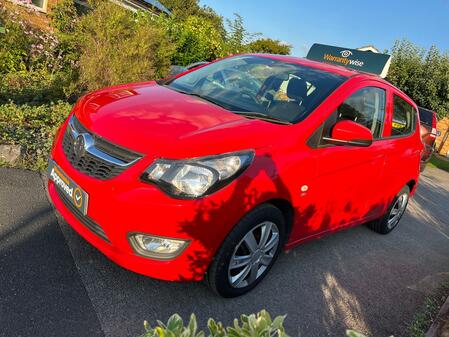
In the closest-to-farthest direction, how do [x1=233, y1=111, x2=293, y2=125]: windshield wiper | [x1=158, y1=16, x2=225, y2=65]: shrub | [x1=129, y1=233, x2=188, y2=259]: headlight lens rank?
1. [x1=129, y1=233, x2=188, y2=259]: headlight lens
2. [x1=233, y1=111, x2=293, y2=125]: windshield wiper
3. [x1=158, y1=16, x2=225, y2=65]: shrub

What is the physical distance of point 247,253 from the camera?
311 cm

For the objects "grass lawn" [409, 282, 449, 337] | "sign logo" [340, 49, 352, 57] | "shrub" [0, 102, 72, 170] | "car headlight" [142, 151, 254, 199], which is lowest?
"shrub" [0, 102, 72, 170]

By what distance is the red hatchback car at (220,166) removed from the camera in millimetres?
2631

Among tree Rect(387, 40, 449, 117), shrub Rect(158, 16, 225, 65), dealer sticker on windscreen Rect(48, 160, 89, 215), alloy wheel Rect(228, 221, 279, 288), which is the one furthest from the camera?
tree Rect(387, 40, 449, 117)

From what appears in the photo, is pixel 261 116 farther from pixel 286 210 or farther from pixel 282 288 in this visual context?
pixel 282 288

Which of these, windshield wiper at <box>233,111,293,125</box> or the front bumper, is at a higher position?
windshield wiper at <box>233,111,293,125</box>

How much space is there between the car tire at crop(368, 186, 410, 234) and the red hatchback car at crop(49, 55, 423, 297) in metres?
1.15

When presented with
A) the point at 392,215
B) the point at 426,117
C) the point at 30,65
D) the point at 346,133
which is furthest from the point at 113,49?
the point at 426,117

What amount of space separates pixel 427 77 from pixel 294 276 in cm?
2006

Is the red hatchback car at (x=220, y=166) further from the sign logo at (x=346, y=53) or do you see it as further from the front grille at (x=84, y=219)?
the sign logo at (x=346, y=53)

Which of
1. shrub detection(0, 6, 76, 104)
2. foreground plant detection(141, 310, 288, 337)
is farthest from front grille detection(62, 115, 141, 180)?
shrub detection(0, 6, 76, 104)

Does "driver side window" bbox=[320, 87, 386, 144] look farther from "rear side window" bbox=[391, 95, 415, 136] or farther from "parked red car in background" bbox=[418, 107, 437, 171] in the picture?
"parked red car in background" bbox=[418, 107, 437, 171]

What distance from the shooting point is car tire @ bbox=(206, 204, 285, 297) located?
9.42 ft

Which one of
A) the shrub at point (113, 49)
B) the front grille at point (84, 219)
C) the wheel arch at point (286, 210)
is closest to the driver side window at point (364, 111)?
the wheel arch at point (286, 210)
